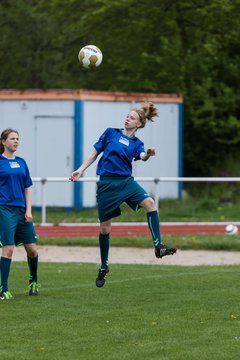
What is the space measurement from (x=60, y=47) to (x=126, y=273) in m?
21.5

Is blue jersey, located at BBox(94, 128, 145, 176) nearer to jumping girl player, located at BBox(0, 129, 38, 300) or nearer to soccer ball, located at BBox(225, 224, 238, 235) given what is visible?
jumping girl player, located at BBox(0, 129, 38, 300)

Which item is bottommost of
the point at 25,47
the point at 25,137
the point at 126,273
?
the point at 126,273

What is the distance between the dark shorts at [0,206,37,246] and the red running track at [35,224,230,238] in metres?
9.74

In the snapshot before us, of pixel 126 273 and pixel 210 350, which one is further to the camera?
pixel 126 273

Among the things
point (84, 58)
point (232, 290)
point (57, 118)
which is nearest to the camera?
point (232, 290)

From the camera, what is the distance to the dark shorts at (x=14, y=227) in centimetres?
1156

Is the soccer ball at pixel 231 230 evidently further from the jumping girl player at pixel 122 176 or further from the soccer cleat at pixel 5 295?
the soccer cleat at pixel 5 295

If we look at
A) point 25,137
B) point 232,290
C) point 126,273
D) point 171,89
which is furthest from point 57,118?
point 232,290

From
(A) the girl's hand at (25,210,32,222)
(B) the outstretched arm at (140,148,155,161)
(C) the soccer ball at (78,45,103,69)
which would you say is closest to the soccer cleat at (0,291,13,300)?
(A) the girl's hand at (25,210,32,222)

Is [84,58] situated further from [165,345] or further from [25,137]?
[25,137]

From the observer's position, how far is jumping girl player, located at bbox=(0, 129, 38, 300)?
456 inches

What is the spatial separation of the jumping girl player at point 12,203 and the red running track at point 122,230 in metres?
9.75

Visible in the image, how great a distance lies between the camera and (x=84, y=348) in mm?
8852

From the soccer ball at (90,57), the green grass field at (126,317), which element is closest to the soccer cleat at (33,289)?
the green grass field at (126,317)
